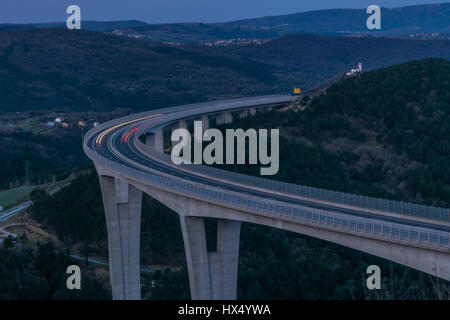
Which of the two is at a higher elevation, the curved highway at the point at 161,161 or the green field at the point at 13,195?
the curved highway at the point at 161,161

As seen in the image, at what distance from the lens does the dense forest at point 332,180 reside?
55906mm

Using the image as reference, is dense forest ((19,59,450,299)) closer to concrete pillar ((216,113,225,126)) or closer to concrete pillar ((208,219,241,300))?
concrete pillar ((208,219,241,300))

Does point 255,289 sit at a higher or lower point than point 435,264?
lower

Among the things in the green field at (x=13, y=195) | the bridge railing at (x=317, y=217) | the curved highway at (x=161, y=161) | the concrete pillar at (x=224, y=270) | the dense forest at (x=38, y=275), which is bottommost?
the green field at (x=13, y=195)

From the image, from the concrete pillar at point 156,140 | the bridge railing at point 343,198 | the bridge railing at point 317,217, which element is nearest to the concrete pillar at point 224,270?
the bridge railing at point 317,217

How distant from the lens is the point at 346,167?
3231 inches

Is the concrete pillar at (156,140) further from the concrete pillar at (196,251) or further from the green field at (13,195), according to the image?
the concrete pillar at (196,251)

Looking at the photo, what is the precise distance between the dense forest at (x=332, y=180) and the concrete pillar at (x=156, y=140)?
962 centimetres

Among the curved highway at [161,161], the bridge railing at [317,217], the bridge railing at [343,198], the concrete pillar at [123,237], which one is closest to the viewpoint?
the bridge railing at [317,217]

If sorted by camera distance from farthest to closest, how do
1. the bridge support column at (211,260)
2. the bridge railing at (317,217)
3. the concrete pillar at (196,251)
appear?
1. the concrete pillar at (196,251)
2. the bridge support column at (211,260)
3. the bridge railing at (317,217)
